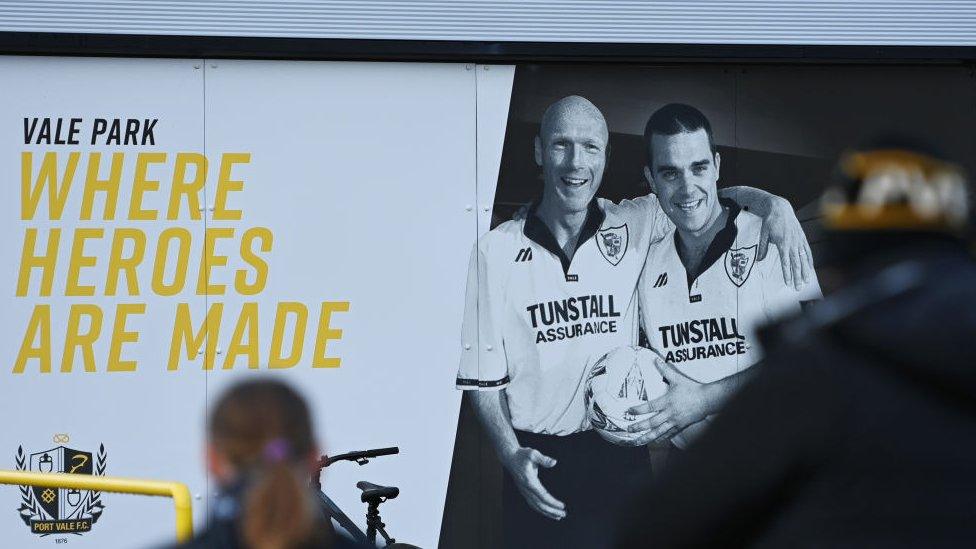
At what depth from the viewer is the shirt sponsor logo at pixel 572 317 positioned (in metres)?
5.59

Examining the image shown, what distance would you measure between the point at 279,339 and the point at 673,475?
3.99m

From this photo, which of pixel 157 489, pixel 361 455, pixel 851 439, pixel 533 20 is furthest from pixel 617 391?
pixel 851 439

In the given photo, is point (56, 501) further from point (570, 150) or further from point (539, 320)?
point (570, 150)

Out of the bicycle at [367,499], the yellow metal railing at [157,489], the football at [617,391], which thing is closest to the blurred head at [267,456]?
the yellow metal railing at [157,489]

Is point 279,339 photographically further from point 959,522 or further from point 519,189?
point 959,522

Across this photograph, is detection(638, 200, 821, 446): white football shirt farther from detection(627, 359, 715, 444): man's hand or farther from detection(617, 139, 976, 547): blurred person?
detection(617, 139, 976, 547): blurred person

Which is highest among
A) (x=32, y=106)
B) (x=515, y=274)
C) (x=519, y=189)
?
(x=32, y=106)

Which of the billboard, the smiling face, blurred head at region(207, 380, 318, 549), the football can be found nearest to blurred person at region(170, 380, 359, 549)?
blurred head at region(207, 380, 318, 549)

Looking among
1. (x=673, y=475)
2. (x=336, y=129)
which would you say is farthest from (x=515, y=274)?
(x=673, y=475)

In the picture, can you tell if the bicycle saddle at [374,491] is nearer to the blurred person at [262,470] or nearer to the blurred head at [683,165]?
the blurred head at [683,165]

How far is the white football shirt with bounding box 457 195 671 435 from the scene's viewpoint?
18.3ft

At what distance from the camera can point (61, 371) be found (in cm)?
532

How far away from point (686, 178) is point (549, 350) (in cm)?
104

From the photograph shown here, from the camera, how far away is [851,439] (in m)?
1.56
